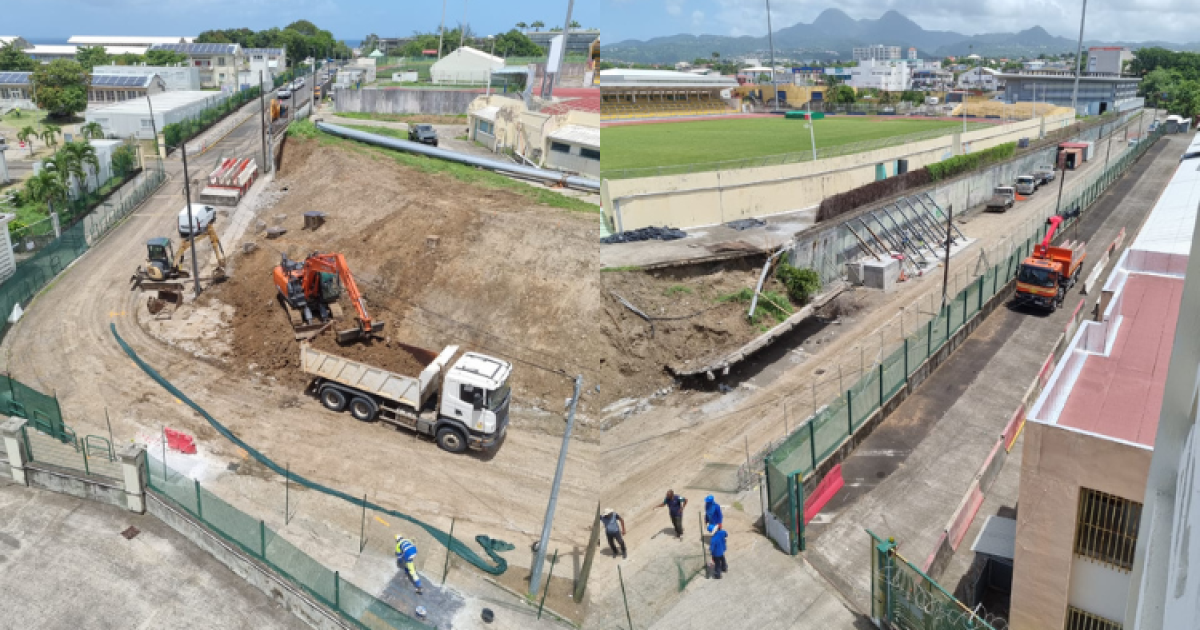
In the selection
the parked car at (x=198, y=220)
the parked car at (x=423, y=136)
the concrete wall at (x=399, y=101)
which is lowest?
the parked car at (x=198, y=220)

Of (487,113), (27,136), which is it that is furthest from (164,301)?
(27,136)

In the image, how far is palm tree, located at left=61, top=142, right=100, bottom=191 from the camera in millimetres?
36906

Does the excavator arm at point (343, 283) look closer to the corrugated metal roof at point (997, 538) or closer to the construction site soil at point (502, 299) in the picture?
the construction site soil at point (502, 299)

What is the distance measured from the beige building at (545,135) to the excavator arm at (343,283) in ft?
48.9

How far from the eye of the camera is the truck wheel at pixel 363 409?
68.5ft

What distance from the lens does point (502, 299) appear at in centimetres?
2631

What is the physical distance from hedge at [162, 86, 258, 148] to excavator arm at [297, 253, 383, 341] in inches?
851

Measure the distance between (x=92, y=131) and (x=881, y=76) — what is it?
486 feet

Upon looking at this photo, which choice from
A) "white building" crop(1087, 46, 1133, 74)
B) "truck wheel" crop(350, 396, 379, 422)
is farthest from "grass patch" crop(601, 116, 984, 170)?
"white building" crop(1087, 46, 1133, 74)

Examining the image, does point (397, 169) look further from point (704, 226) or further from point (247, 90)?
point (247, 90)

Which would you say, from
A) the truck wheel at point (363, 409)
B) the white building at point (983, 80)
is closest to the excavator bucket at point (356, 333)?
the truck wheel at point (363, 409)

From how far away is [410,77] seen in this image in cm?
7550

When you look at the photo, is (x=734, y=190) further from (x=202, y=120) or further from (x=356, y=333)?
(x=202, y=120)

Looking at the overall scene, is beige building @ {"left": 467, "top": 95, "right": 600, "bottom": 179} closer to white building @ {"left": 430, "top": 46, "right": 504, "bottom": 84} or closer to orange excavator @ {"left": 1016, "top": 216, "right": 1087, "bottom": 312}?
orange excavator @ {"left": 1016, "top": 216, "right": 1087, "bottom": 312}
